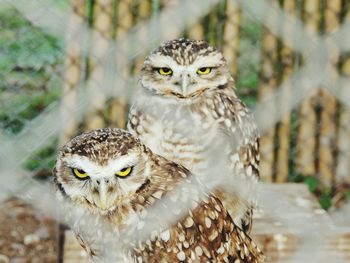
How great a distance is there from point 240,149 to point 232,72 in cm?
86

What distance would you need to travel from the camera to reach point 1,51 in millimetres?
4652

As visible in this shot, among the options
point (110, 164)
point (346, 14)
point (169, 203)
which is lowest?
point (169, 203)

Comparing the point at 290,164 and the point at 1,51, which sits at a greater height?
the point at 1,51

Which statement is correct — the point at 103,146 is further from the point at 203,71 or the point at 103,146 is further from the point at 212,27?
the point at 212,27

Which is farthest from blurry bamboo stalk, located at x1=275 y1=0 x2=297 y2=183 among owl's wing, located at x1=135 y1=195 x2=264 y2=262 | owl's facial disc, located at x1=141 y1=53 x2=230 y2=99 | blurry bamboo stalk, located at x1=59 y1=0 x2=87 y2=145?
owl's wing, located at x1=135 y1=195 x2=264 y2=262

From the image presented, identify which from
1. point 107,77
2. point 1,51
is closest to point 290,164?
point 107,77

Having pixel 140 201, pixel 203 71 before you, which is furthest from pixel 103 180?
pixel 203 71

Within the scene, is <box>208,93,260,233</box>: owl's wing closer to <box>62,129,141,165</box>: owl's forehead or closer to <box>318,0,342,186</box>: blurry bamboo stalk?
<box>62,129,141,165</box>: owl's forehead

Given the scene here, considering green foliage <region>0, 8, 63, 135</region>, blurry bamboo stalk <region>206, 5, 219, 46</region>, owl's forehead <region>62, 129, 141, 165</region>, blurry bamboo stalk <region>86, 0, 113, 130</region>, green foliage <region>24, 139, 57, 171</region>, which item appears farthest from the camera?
green foliage <region>0, 8, 63, 135</region>

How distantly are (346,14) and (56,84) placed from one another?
175 centimetres

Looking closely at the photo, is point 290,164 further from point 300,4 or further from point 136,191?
point 136,191

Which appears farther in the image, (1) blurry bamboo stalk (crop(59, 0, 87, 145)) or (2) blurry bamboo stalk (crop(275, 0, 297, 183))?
(2) blurry bamboo stalk (crop(275, 0, 297, 183))

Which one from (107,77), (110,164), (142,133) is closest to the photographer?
(110,164)

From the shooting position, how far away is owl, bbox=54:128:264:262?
7.21 ft
